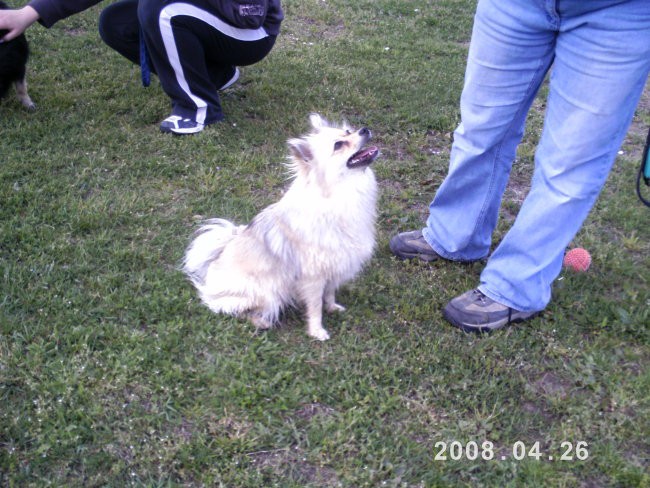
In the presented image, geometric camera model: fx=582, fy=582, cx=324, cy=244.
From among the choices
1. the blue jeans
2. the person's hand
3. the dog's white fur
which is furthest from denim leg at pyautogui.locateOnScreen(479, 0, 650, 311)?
the person's hand

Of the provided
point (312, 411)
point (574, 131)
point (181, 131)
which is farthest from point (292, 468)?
point (181, 131)

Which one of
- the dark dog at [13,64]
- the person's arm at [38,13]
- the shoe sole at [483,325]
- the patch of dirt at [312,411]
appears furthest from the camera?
the dark dog at [13,64]

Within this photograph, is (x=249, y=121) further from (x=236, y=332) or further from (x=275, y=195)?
(x=236, y=332)

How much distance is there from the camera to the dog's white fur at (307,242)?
2.33 m

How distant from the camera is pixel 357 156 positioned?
233cm

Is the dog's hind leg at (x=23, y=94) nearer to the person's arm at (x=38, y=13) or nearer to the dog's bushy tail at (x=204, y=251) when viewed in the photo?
the person's arm at (x=38, y=13)

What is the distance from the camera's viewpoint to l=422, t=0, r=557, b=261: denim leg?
2242 mm

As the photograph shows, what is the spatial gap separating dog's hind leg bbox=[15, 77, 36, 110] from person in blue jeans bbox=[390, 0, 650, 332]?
2.93m

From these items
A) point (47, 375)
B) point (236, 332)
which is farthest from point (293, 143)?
point (47, 375)

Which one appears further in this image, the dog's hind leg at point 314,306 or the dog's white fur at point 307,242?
the dog's hind leg at point 314,306

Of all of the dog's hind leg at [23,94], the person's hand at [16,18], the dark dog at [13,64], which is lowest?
the dog's hind leg at [23,94]

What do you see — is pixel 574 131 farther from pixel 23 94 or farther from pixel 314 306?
pixel 23 94

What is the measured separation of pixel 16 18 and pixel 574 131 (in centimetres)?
314

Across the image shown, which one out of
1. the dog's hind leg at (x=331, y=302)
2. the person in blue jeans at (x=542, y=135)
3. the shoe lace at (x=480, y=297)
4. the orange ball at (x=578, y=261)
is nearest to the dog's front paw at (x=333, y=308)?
the dog's hind leg at (x=331, y=302)
